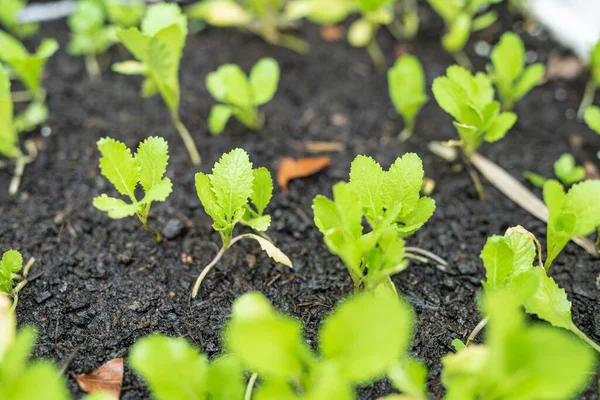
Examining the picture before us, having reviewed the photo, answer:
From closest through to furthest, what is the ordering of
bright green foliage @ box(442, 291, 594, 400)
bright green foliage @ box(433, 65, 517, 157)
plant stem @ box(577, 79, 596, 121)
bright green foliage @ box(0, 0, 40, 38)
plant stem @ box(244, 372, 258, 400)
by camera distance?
bright green foliage @ box(442, 291, 594, 400), plant stem @ box(244, 372, 258, 400), bright green foliage @ box(433, 65, 517, 157), plant stem @ box(577, 79, 596, 121), bright green foliage @ box(0, 0, 40, 38)

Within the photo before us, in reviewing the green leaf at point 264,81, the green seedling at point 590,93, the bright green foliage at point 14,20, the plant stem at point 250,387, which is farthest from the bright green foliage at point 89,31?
the green seedling at point 590,93

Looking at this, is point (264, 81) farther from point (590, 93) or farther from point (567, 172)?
point (590, 93)

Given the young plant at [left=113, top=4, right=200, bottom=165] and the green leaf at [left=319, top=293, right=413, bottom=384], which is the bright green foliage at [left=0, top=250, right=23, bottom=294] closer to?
the young plant at [left=113, top=4, right=200, bottom=165]

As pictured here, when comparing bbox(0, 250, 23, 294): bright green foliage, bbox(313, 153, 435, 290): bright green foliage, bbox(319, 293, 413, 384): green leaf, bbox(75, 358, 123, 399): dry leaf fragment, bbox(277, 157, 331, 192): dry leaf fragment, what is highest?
bbox(319, 293, 413, 384): green leaf

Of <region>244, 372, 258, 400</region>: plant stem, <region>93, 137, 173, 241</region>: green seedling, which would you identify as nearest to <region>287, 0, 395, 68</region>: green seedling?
<region>93, 137, 173, 241</region>: green seedling

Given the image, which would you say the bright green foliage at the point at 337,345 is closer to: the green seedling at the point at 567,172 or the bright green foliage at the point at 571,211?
the bright green foliage at the point at 571,211

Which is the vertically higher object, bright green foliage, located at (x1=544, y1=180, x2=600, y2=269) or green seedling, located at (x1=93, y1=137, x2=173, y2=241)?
bright green foliage, located at (x1=544, y1=180, x2=600, y2=269)
